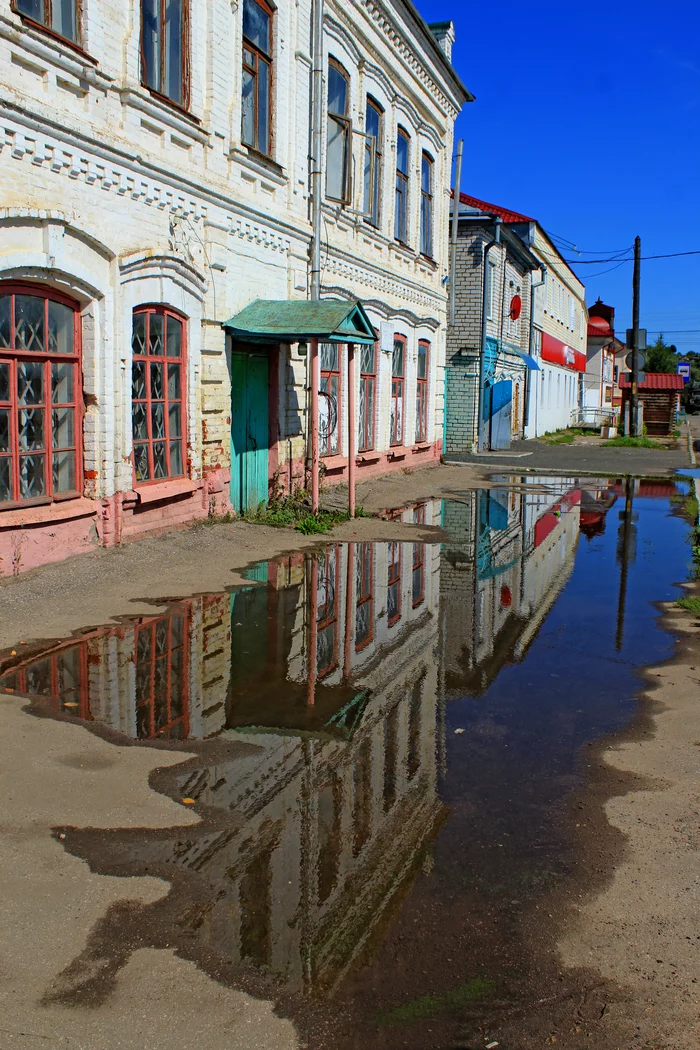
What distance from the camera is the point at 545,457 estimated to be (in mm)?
25172

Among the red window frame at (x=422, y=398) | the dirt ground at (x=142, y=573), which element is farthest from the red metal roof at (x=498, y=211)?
the dirt ground at (x=142, y=573)

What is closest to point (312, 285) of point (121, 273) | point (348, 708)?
point (121, 273)

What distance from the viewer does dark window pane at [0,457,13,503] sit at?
7340 mm

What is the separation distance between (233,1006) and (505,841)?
1427mm

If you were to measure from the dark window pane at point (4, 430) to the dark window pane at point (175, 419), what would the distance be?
256cm

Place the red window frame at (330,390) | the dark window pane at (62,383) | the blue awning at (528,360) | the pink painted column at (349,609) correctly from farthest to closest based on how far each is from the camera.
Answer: the blue awning at (528,360)
the red window frame at (330,390)
the dark window pane at (62,383)
the pink painted column at (349,609)

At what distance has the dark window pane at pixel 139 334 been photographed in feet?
29.5

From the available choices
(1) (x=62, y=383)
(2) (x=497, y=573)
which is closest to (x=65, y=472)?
(1) (x=62, y=383)

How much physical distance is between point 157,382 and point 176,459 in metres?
→ 0.90

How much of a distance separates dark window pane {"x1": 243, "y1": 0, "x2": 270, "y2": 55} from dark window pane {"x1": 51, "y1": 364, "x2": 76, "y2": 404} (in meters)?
5.30

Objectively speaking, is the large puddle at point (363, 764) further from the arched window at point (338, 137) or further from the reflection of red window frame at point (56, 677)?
the arched window at point (338, 137)

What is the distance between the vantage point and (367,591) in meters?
8.11

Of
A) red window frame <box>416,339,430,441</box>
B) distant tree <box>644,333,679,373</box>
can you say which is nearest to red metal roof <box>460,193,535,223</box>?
red window frame <box>416,339,430,441</box>

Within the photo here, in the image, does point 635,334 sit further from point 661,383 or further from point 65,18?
point 65,18
